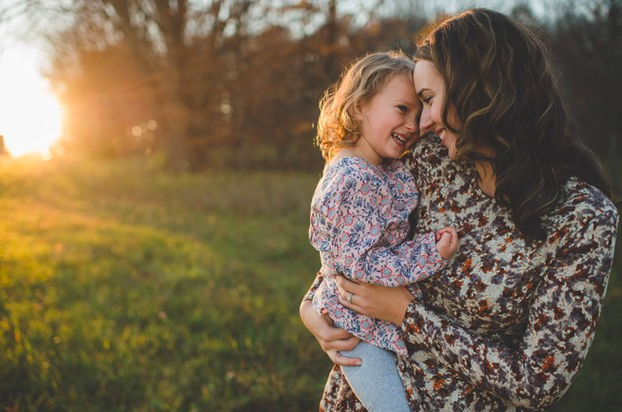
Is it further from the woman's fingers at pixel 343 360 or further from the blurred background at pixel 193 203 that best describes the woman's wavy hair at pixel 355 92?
the blurred background at pixel 193 203

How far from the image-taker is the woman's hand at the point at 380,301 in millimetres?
1609

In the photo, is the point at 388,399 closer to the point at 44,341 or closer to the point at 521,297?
the point at 521,297

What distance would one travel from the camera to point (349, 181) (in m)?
1.70

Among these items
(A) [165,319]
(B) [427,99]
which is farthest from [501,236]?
(A) [165,319]

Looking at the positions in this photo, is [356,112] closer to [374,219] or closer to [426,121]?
[426,121]

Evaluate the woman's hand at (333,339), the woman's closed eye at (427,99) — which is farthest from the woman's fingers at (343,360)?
the woman's closed eye at (427,99)

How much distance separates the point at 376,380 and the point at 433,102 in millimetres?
982

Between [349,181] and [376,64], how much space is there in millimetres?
580

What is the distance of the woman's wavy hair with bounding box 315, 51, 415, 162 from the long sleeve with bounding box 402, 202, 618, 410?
0.91 meters

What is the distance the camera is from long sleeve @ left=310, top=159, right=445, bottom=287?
1604mm

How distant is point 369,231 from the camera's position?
1675mm

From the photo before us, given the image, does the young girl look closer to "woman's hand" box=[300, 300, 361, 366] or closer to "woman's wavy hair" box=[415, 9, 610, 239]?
"woman's hand" box=[300, 300, 361, 366]

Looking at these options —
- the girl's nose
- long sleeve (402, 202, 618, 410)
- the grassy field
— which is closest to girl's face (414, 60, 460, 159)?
the girl's nose

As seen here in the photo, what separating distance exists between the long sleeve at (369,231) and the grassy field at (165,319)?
188 centimetres
